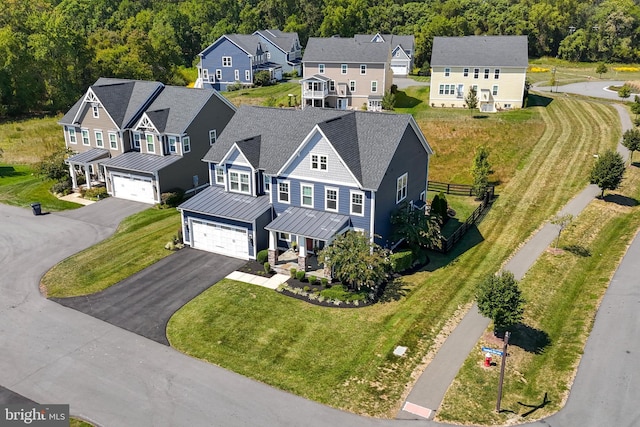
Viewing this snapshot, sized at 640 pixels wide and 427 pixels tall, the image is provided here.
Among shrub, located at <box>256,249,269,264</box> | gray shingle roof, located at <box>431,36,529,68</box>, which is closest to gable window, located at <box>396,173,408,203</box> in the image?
shrub, located at <box>256,249,269,264</box>

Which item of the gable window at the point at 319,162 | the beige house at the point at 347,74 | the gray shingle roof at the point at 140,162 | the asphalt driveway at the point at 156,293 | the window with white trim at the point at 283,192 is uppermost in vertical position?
the beige house at the point at 347,74

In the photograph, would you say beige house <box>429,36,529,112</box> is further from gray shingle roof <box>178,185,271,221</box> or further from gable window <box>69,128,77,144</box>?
gable window <box>69,128,77,144</box>

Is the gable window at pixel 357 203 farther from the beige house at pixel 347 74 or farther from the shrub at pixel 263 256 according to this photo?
the beige house at pixel 347 74

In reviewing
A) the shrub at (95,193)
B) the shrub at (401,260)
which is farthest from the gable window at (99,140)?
the shrub at (401,260)

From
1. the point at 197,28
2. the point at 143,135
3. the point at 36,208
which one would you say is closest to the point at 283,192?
the point at 143,135

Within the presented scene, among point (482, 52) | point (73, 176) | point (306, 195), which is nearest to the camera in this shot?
point (306, 195)

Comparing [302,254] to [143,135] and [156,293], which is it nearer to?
[156,293]
